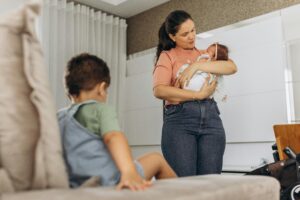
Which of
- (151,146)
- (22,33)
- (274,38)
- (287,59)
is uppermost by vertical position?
(274,38)

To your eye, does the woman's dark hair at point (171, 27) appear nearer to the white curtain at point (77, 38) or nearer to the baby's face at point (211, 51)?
the baby's face at point (211, 51)

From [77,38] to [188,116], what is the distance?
2494 millimetres

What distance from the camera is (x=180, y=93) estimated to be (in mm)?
1570

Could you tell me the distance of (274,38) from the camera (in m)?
2.79

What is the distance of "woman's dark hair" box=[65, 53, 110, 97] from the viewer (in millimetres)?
1091

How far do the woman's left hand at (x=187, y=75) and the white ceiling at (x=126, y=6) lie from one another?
2364 millimetres

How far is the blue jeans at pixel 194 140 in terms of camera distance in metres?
1.53

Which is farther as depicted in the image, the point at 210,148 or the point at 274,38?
the point at 274,38

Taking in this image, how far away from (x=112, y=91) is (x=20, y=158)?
3.31 metres

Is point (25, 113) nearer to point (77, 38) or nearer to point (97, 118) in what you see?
point (97, 118)

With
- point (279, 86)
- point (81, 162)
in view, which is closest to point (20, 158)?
point (81, 162)

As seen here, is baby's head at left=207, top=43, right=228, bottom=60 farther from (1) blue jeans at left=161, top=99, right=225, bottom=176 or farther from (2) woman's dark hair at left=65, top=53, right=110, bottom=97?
(2) woman's dark hair at left=65, top=53, right=110, bottom=97

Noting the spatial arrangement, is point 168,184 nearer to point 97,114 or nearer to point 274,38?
point 97,114

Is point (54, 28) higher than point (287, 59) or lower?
higher
